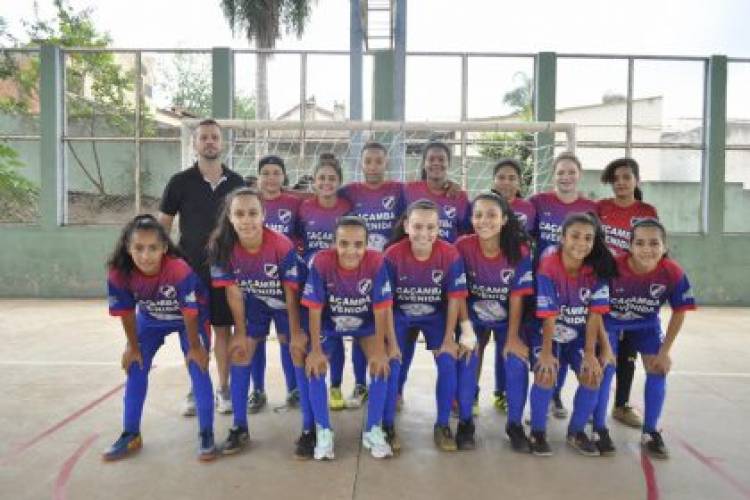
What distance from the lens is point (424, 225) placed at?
3045 mm

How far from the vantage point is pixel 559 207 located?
148 inches

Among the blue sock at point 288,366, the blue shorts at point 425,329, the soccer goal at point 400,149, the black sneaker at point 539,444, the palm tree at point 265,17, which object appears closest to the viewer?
the black sneaker at point 539,444

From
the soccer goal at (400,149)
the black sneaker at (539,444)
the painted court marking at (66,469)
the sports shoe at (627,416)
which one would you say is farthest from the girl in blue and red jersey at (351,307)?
the soccer goal at (400,149)

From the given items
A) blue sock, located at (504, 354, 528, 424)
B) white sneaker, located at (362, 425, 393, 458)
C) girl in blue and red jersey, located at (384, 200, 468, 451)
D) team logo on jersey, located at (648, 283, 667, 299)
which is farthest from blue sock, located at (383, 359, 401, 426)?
team logo on jersey, located at (648, 283, 667, 299)

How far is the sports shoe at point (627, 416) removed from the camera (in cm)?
352

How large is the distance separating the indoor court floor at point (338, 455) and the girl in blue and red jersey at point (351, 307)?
14cm

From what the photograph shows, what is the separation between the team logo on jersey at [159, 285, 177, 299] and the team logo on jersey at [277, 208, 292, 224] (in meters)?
1.12

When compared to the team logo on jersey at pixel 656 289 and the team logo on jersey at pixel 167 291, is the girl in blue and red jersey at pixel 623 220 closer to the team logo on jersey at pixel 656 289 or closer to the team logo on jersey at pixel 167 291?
the team logo on jersey at pixel 656 289

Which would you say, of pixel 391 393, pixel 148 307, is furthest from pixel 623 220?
pixel 148 307

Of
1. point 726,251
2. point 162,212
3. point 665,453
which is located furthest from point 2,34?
point 726,251

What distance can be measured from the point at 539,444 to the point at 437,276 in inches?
39.1

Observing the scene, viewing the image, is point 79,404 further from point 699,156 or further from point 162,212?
point 699,156

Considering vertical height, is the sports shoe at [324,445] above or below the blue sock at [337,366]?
below

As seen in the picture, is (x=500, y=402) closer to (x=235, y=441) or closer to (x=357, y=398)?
(x=357, y=398)
